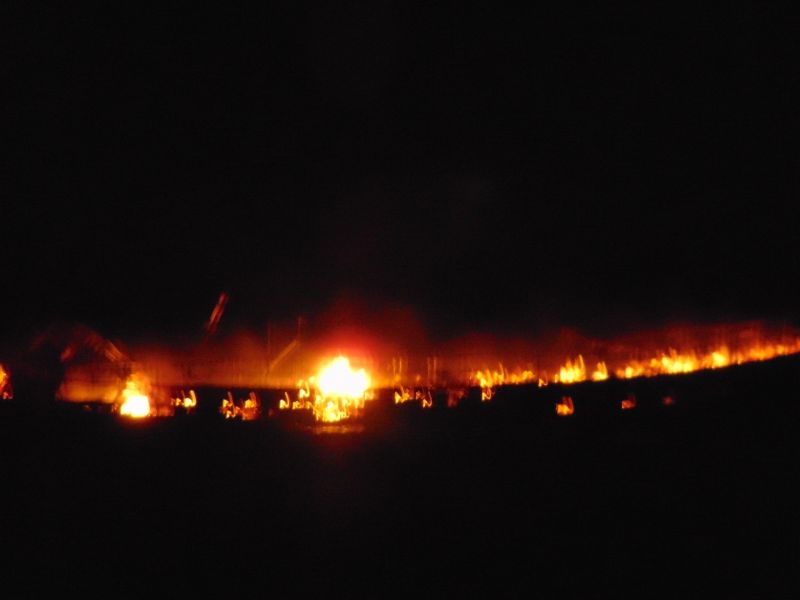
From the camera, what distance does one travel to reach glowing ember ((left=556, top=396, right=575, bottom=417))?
649 centimetres

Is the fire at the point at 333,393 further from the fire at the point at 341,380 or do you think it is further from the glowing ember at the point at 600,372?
the glowing ember at the point at 600,372

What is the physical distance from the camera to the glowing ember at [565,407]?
6492 millimetres

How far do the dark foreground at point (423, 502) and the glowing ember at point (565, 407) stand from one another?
14 centimetres

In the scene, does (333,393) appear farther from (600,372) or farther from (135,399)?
(600,372)

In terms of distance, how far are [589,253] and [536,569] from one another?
6691mm

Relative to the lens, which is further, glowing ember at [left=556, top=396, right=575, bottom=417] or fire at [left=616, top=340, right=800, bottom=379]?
fire at [left=616, top=340, right=800, bottom=379]

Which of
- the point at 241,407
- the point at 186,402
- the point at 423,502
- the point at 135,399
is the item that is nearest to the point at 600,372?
the point at 423,502

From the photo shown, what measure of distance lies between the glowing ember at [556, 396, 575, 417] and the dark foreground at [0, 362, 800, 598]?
14cm

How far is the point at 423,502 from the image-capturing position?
5.21m

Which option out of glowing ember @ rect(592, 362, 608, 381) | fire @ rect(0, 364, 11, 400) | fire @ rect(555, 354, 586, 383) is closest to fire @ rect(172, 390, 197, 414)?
fire @ rect(0, 364, 11, 400)

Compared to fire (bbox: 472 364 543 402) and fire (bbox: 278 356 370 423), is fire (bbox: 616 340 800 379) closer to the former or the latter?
fire (bbox: 472 364 543 402)

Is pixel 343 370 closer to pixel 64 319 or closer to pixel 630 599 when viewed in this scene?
pixel 64 319

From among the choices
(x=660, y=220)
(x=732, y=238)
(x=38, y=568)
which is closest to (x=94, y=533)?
(x=38, y=568)

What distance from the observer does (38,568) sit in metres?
4.54
